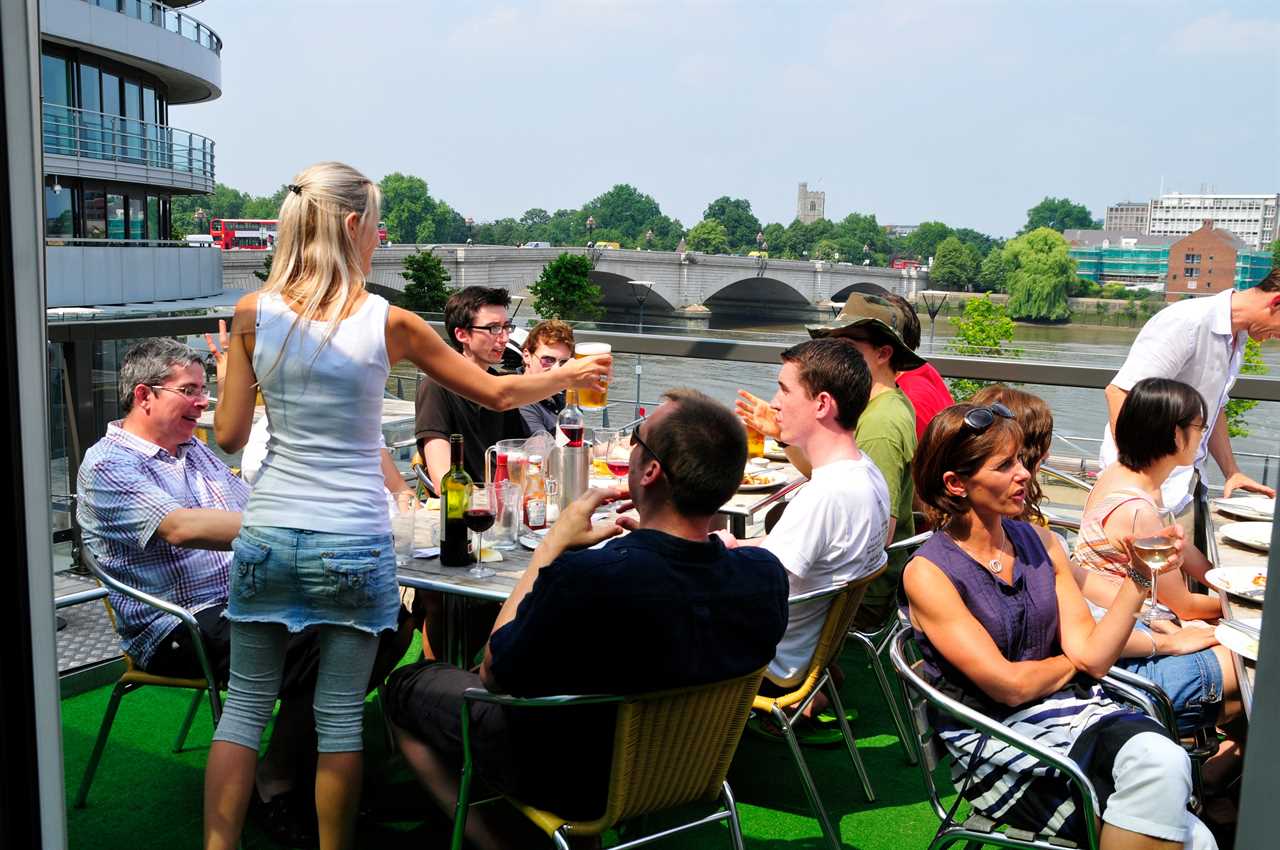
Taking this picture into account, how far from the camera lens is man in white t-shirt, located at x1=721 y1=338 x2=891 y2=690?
2225 millimetres

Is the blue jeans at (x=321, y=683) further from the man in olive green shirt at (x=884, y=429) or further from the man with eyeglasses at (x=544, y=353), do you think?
the man with eyeglasses at (x=544, y=353)

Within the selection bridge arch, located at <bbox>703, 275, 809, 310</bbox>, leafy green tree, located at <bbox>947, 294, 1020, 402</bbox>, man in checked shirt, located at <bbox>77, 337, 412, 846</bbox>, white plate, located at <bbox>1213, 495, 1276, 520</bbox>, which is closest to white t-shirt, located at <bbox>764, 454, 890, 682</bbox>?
man in checked shirt, located at <bbox>77, 337, 412, 846</bbox>

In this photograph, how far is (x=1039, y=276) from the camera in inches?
1951

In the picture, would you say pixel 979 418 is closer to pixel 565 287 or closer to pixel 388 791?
pixel 388 791

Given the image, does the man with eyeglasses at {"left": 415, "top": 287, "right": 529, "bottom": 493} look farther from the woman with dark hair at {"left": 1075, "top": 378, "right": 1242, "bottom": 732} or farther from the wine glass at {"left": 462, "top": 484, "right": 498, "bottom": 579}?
the woman with dark hair at {"left": 1075, "top": 378, "right": 1242, "bottom": 732}

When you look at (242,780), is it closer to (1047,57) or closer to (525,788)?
(525,788)

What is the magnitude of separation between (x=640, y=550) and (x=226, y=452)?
0.91 meters

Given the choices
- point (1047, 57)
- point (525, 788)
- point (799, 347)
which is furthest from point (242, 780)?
point (1047, 57)

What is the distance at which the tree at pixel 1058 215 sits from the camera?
66.8m

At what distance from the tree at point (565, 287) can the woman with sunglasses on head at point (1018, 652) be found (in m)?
37.2

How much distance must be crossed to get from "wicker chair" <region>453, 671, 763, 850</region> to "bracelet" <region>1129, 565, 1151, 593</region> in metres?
0.66

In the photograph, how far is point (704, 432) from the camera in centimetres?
165

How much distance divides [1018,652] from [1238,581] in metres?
0.55

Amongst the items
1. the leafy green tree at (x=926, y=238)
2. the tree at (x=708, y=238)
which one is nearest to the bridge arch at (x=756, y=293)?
the leafy green tree at (x=926, y=238)
